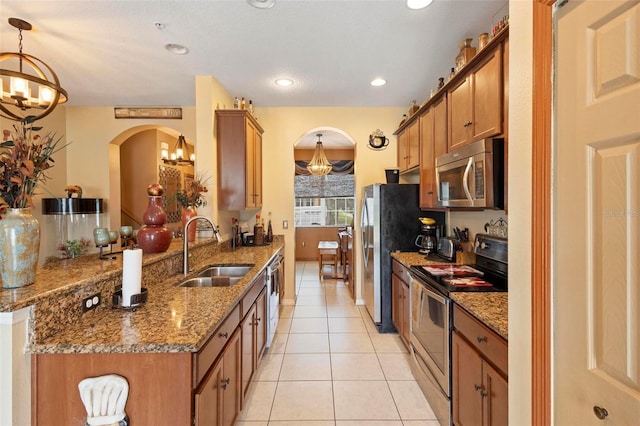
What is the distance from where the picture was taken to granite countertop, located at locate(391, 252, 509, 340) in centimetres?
A: 132

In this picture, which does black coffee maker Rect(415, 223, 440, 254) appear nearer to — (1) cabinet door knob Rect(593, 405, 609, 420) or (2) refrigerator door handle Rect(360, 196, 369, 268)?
(2) refrigerator door handle Rect(360, 196, 369, 268)

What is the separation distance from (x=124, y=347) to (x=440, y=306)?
1.67 meters

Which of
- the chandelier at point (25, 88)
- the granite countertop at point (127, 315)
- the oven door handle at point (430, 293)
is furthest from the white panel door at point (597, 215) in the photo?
the chandelier at point (25, 88)

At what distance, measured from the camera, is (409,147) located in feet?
11.6

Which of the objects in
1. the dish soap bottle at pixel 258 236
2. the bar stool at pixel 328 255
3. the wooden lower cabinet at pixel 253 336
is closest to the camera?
the wooden lower cabinet at pixel 253 336

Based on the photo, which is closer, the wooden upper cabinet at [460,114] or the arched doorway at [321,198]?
the wooden upper cabinet at [460,114]

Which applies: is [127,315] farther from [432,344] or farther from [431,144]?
[431,144]

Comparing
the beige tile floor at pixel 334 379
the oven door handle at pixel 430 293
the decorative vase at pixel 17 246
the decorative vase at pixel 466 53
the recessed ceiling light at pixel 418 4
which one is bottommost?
the beige tile floor at pixel 334 379

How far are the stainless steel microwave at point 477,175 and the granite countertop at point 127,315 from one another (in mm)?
1591

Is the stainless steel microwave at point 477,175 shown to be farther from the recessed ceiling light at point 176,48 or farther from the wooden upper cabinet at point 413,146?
the recessed ceiling light at point 176,48

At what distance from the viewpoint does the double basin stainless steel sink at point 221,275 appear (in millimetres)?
2362

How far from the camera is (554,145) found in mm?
925

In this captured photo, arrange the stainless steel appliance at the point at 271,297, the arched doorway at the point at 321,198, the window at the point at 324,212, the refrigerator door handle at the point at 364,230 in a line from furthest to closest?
1. the window at the point at 324,212
2. the arched doorway at the point at 321,198
3. the refrigerator door handle at the point at 364,230
4. the stainless steel appliance at the point at 271,297

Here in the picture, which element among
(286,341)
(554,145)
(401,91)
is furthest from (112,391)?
(401,91)
